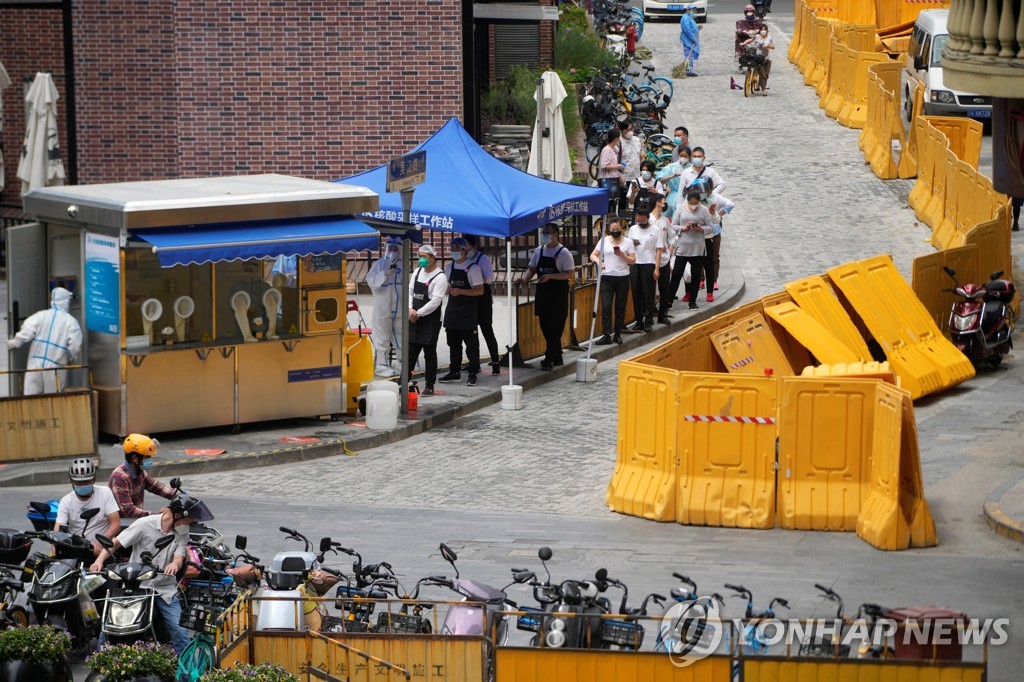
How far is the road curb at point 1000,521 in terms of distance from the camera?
13.6m

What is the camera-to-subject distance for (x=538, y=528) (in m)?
13.7

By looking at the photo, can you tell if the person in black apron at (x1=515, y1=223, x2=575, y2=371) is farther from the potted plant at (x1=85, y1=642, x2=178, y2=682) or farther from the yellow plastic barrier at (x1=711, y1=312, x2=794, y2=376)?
the potted plant at (x1=85, y1=642, x2=178, y2=682)

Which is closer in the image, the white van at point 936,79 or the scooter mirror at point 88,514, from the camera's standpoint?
the scooter mirror at point 88,514

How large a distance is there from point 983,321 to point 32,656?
1320 centimetres

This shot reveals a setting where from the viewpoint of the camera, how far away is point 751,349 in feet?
56.0

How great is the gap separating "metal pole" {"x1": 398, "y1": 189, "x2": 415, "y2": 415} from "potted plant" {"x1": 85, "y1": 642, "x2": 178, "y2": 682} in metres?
7.98

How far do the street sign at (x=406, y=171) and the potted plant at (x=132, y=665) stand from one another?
823 centimetres

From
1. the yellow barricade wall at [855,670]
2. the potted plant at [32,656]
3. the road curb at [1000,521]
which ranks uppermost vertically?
the yellow barricade wall at [855,670]

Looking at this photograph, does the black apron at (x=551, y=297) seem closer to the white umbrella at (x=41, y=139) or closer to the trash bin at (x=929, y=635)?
the white umbrella at (x=41, y=139)

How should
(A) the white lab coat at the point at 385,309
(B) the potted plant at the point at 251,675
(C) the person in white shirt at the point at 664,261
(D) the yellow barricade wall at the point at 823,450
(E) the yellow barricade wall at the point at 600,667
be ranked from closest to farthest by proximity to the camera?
(B) the potted plant at the point at 251,675 → (E) the yellow barricade wall at the point at 600,667 → (D) the yellow barricade wall at the point at 823,450 → (A) the white lab coat at the point at 385,309 → (C) the person in white shirt at the point at 664,261

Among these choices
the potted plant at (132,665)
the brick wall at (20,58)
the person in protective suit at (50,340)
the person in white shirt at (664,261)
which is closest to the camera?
the potted plant at (132,665)

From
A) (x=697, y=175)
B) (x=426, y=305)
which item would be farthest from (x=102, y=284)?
(x=697, y=175)

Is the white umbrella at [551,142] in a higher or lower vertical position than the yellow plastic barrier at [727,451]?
higher

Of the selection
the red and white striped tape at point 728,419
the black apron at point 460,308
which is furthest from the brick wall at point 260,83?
the red and white striped tape at point 728,419
